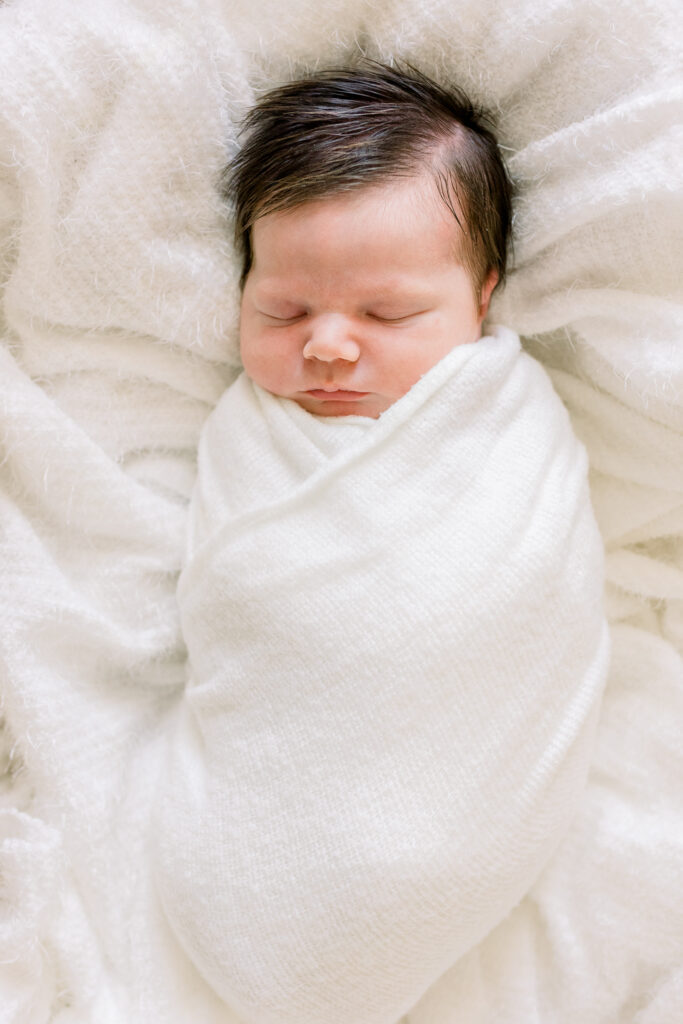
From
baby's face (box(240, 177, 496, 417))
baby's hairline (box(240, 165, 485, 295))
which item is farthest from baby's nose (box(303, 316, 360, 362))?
baby's hairline (box(240, 165, 485, 295))

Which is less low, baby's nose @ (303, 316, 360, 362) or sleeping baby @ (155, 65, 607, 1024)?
baby's nose @ (303, 316, 360, 362)

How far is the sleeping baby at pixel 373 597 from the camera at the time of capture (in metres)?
0.97

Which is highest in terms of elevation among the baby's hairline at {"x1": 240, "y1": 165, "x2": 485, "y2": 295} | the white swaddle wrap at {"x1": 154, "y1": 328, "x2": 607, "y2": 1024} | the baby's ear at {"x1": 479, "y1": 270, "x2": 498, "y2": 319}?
the baby's hairline at {"x1": 240, "y1": 165, "x2": 485, "y2": 295}

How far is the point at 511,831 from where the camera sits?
3.25 feet

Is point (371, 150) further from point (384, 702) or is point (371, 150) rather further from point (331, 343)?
point (384, 702)

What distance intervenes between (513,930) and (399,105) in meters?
0.98

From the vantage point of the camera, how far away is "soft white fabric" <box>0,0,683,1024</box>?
107 cm

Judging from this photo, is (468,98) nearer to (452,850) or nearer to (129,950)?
(452,850)

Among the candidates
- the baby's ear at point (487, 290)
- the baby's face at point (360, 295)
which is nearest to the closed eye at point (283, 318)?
the baby's face at point (360, 295)

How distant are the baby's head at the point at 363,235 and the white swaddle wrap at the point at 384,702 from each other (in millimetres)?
58

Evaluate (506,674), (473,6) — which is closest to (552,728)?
(506,674)

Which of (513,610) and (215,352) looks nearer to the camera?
(513,610)

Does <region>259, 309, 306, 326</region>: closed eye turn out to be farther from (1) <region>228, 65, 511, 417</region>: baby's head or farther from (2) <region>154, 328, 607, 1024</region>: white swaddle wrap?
(2) <region>154, 328, 607, 1024</region>: white swaddle wrap

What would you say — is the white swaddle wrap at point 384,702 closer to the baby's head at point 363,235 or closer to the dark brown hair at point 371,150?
the baby's head at point 363,235
